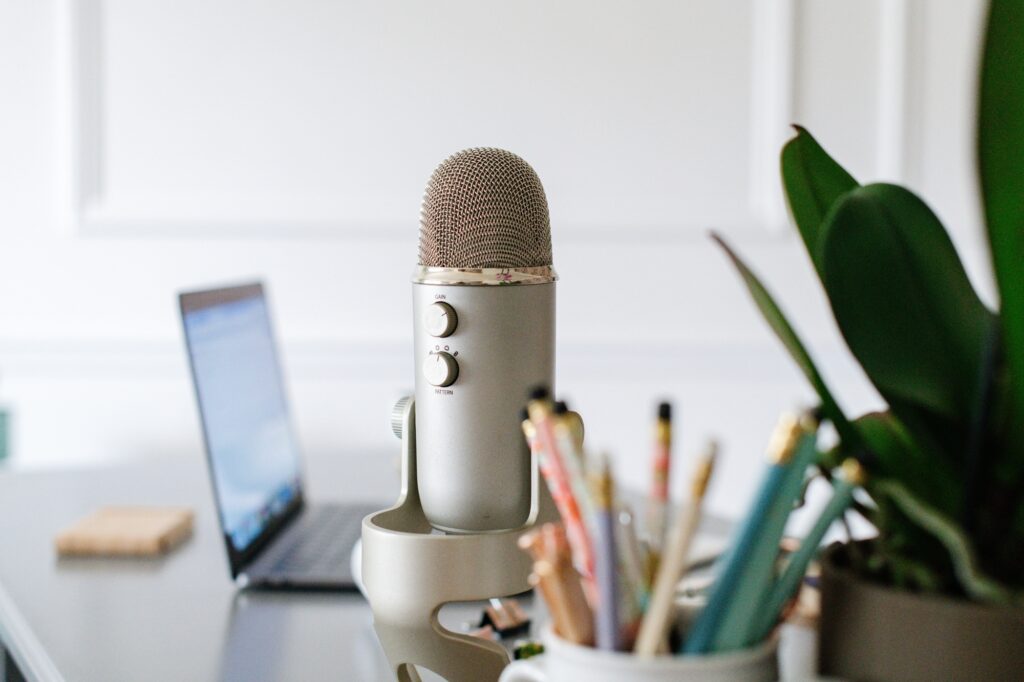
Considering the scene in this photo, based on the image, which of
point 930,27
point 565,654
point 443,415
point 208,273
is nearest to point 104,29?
point 208,273

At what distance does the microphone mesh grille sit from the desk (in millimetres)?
308

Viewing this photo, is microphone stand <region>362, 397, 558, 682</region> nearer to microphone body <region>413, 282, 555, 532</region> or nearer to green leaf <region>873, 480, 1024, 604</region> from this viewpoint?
microphone body <region>413, 282, 555, 532</region>

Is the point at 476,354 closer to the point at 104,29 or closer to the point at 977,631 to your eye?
the point at 977,631

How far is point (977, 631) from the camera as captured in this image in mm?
481

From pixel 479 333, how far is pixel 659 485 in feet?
0.79

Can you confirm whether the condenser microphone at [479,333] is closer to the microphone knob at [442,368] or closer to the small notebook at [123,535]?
the microphone knob at [442,368]

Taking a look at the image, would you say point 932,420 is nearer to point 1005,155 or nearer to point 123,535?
point 1005,155

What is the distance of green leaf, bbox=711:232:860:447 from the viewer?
0.51 meters

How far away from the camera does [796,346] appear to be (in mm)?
521

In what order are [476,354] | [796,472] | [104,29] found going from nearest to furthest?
[796,472] → [476,354] → [104,29]

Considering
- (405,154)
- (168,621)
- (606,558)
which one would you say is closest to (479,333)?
(606,558)

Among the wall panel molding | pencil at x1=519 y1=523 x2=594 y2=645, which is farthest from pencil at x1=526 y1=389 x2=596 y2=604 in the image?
the wall panel molding

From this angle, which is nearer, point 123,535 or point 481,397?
point 481,397

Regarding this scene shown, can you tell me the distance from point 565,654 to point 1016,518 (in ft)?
0.69
